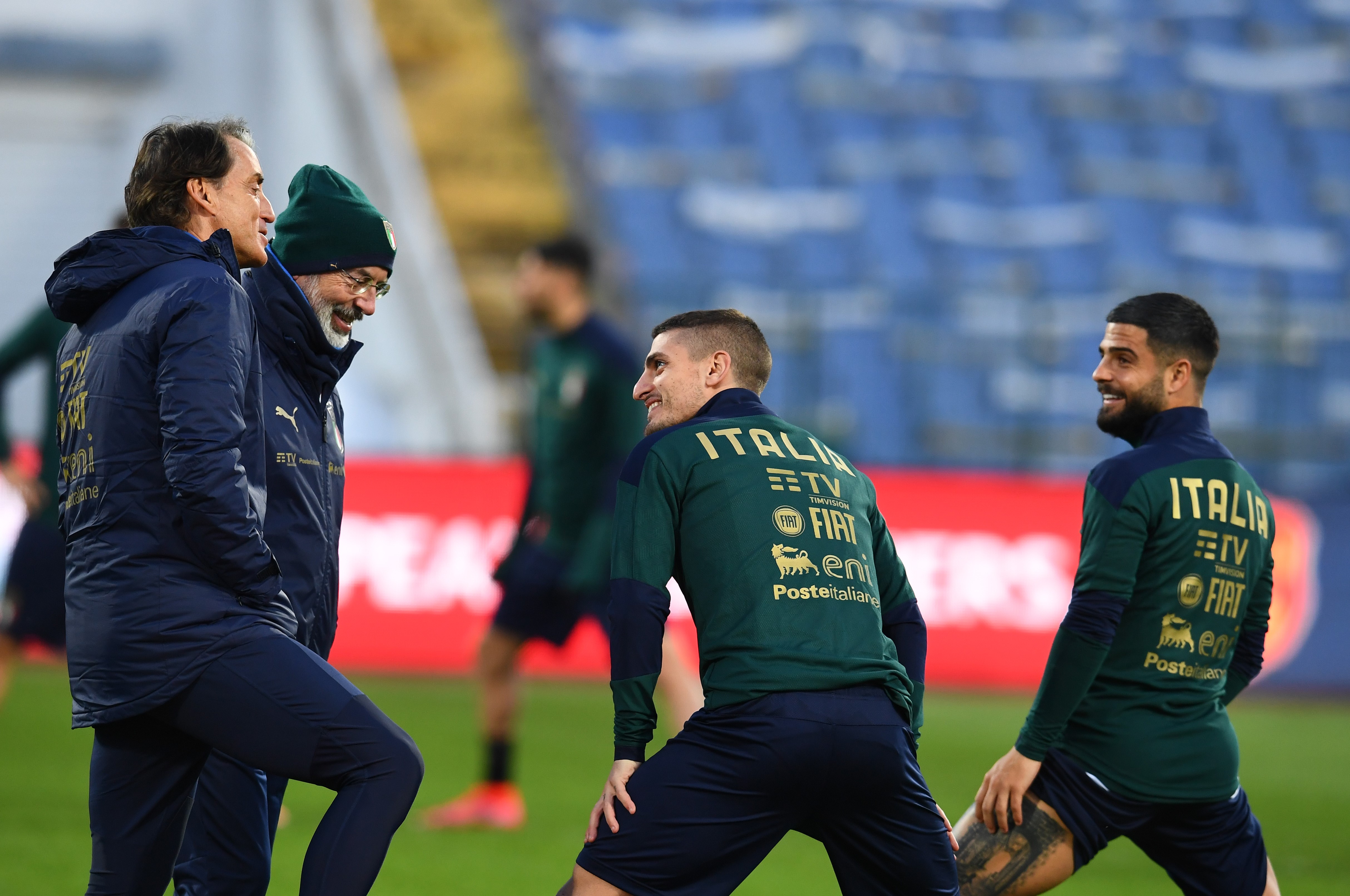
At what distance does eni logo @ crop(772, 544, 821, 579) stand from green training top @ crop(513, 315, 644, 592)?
3.50 m

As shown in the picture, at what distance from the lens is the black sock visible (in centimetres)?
662

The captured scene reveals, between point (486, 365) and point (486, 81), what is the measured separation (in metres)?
5.89

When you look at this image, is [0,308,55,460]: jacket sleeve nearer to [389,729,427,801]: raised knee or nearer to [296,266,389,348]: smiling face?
[296,266,389,348]: smiling face

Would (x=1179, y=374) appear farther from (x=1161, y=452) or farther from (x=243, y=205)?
(x=243, y=205)

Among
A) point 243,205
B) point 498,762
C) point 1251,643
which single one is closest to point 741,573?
point 243,205

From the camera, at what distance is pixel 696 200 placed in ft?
66.2

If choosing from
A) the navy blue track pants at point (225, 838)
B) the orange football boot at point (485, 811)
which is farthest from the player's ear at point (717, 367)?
the orange football boot at point (485, 811)

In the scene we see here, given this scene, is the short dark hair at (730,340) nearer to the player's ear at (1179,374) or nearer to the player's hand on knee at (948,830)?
the player's hand on knee at (948,830)

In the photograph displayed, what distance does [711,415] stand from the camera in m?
3.43

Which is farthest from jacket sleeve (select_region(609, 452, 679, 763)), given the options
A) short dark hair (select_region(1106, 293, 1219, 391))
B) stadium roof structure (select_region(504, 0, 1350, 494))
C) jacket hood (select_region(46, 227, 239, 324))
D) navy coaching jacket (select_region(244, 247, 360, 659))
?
stadium roof structure (select_region(504, 0, 1350, 494))

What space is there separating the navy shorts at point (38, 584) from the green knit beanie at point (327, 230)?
2765 mm

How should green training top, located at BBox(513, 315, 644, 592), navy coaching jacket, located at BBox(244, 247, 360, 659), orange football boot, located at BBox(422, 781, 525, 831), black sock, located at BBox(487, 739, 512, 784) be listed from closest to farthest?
navy coaching jacket, located at BBox(244, 247, 360, 659) < orange football boot, located at BBox(422, 781, 525, 831) < black sock, located at BBox(487, 739, 512, 784) < green training top, located at BBox(513, 315, 644, 592)

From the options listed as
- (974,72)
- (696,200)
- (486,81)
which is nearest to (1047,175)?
(974,72)

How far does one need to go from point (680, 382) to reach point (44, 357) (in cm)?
377
